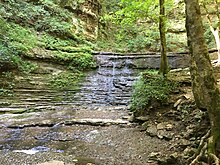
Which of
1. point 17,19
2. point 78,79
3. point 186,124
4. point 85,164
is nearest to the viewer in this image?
point 85,164

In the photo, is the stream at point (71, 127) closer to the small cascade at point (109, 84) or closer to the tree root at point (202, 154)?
the small cascade at point (109, 84)

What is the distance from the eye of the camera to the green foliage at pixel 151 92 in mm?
6637

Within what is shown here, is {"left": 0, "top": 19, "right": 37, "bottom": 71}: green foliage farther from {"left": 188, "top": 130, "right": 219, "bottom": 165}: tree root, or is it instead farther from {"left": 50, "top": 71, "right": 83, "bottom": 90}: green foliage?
{"left": 188, "top": 130, "right": 219, "bottom": 165}: tree root

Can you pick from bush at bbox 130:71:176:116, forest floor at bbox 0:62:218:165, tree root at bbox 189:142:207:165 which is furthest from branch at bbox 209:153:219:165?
bush at bbox 130:71:176:116

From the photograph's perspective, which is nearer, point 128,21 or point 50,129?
point 50,129

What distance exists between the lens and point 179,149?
4734 mm

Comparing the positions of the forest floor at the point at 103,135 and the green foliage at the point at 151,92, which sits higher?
the green foliage at the point at 151,92

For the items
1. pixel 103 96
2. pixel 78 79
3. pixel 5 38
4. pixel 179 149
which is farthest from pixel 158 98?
pixel 5 38

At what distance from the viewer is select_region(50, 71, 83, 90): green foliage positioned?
11.1 metres

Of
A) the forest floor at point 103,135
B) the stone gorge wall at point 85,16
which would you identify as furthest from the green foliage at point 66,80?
Result: the stone gorge wall at point 85,16

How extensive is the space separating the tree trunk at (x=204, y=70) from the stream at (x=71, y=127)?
1.40 metres

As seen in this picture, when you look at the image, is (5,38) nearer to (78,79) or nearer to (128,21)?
(78,79)

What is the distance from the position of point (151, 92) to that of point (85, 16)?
517 inches

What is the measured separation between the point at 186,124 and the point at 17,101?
637 centimetres
